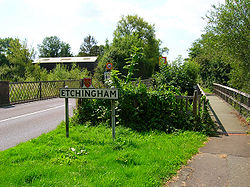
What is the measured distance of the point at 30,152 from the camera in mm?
4941

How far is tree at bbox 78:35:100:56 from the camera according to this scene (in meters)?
100

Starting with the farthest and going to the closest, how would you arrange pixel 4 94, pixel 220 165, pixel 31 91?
pixel 31 91 → pixel 4 94 → pixel 220 165

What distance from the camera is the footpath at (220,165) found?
3.90m

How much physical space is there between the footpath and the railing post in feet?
41.4

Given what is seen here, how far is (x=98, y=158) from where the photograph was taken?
15.5 feet

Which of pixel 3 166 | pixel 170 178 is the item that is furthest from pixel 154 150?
pixel 3 166

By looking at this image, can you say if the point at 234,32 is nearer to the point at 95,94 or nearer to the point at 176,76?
the point at 176,76

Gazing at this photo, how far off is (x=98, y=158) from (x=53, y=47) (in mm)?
119192

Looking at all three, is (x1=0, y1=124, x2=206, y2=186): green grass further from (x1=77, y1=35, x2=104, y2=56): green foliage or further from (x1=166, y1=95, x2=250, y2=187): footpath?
(x1=77, y1=35, x2=104, y2=56): green foliage

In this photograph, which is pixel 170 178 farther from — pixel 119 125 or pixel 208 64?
pixel 208 64

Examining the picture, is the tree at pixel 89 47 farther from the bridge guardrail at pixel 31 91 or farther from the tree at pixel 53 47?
the bridge guardrail at pixel 31 91

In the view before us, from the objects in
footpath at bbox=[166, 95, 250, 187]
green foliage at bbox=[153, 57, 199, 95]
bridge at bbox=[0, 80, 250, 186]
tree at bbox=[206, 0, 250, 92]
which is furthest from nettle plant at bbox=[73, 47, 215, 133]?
green foliage at bbox=[153, 57, 199, 95]

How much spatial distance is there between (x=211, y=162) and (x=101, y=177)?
2.43m

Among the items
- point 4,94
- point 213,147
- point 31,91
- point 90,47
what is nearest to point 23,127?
point 213,147
